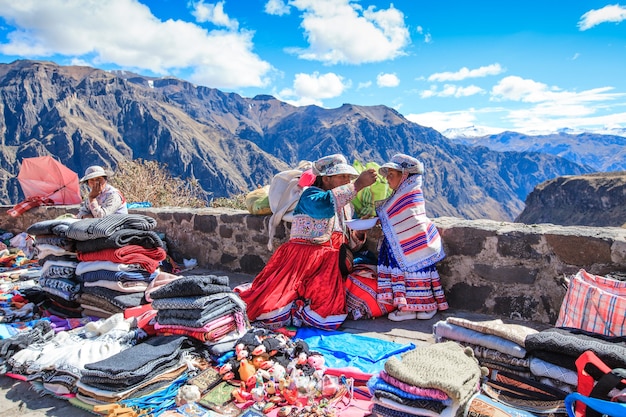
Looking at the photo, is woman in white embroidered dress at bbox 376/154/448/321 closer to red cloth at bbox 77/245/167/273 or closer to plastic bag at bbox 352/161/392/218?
plastic bag at bbox 352/161/392/218

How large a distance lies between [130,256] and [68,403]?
143 centimetres

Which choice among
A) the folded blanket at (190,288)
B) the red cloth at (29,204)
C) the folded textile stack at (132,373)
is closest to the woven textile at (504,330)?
the folded blanket at (190,288)

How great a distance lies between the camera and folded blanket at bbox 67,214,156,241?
136 inches

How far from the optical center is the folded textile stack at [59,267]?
3.70 m

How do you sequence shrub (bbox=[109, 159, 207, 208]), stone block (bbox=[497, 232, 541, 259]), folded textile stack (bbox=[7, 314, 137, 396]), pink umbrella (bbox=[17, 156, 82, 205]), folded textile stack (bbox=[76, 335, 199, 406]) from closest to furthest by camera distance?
folded textile stack (bbox=[76, 335, 199, 406])
folded textile stack (bbox=[7, 314, 137, 396])
stone block (bbox=[497, 232, 541, 259])
pink umbrella (bbox=[17, 156, 82, 205])
shrub (bbox=[109, 159, 207, 208])

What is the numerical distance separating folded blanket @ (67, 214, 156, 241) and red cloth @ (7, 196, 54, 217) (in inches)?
163

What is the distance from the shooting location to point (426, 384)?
1763 millimetres

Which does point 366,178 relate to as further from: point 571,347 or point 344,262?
point 571,347

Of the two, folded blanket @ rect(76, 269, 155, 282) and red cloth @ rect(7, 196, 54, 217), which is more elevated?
red cloth @ rect(7, 196, 54, 217)

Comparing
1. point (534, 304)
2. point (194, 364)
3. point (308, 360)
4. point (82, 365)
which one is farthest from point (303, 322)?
point (534, 304)

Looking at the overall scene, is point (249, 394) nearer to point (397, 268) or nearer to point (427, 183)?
point (397, 268)

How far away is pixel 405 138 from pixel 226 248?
15575cm

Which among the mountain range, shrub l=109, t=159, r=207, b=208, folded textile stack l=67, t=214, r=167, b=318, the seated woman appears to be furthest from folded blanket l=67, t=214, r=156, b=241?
the mountain range

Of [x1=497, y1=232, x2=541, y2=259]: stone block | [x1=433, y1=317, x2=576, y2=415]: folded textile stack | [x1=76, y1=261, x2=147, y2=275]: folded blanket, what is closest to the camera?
[x1=433, y1=317, x2=576, y2=415]: folded textile stack
